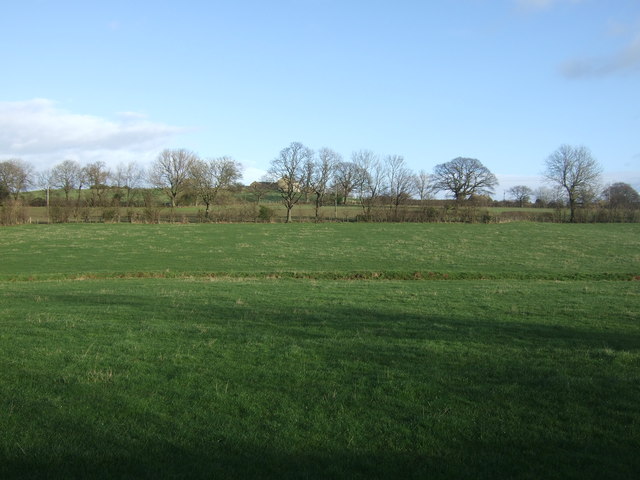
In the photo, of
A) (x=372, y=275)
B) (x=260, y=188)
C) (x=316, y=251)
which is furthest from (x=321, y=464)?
(x=260, y=188)

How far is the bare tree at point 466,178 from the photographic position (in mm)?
106625

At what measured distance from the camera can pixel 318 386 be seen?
6984mm

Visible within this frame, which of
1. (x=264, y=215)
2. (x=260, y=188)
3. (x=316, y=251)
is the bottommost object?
(x=316, y=251)

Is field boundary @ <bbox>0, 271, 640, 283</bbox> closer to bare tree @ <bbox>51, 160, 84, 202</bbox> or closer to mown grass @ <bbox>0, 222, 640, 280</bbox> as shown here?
mown grass @ <bbox>0, 222, 640, 280</bbox>

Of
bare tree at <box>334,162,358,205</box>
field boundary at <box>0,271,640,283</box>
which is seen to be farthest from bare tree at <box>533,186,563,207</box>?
field boundary at <box>0,271,640,283</box>

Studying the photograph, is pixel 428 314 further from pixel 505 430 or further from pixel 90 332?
pixel 90 332

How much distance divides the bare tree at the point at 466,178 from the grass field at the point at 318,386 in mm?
94313

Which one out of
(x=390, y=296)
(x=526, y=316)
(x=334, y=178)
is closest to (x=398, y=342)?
(x=526, y=316)

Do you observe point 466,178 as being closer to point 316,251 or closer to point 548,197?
point 548,197

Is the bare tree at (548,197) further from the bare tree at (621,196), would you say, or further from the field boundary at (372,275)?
the field boundary at (372,275)

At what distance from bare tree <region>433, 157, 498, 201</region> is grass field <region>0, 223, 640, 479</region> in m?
94.3

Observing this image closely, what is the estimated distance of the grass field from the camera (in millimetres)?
4922

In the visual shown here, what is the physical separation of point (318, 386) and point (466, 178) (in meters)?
107

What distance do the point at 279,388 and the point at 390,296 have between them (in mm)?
11161
